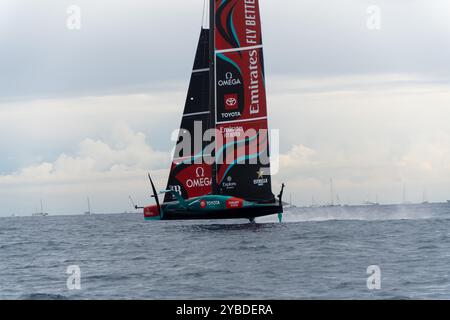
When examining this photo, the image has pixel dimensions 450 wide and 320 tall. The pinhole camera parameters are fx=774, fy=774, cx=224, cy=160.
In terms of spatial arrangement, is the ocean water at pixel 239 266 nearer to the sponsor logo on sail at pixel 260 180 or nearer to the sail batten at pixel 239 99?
the sponsor logo on sail at pixel 260 180

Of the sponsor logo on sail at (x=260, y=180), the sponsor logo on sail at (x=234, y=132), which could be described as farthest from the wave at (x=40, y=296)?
the sponsor logo on sail at (x=260, y=180)

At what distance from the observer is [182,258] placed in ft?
104

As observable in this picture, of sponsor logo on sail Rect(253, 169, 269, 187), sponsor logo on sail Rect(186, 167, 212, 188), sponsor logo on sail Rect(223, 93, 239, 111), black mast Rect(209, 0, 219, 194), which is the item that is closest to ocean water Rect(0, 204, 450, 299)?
sponsor logo on sail Rect(253, 169, 269, 187)

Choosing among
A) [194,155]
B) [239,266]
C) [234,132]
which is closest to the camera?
[239,266]

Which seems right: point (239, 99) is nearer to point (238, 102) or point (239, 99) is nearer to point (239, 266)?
point (238, 102)

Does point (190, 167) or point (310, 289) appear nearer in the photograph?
point (310, 289)

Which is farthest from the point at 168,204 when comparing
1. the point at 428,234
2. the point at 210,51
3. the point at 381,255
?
the point at 381,255

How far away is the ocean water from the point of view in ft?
73.0

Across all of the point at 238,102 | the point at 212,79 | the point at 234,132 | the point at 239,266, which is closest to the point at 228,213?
the point at 234,132

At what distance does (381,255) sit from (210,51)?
70.6 feet

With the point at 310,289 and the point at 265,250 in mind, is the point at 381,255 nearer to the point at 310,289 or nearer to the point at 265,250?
the point at 265,250

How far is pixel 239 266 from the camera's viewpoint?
28.3m

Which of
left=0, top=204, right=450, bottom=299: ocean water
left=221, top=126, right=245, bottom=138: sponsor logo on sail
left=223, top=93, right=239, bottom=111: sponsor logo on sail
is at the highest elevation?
left=223, top=93, right=239, bottom=111: sponsor logo on sail

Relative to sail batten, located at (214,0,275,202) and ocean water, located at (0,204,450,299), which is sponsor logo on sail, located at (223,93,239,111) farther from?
ocean water, located at (0,204,450,299)
